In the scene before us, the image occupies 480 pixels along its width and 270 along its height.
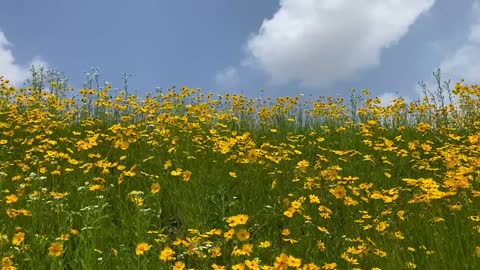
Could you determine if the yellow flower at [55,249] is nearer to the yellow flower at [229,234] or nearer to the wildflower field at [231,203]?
the wildflower field at [231,203]

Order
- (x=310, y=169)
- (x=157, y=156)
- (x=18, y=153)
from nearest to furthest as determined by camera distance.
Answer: (x=310, y=169)
(x=157, y=156)
(x=18, y=153)

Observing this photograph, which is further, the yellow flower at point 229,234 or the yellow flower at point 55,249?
the yellow flower at point 229,234

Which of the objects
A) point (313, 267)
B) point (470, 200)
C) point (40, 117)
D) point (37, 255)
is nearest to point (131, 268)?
point (37, 255)

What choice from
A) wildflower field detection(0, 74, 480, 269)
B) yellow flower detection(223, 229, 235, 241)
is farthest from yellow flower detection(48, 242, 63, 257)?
yellow flower detection(223, 229, 235, 241)

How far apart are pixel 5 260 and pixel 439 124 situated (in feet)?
27.7

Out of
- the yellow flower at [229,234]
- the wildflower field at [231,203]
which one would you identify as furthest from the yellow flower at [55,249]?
the yellow flower at [229,234]

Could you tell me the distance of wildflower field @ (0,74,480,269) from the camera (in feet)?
12.0

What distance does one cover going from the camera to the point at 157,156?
6.43 meters

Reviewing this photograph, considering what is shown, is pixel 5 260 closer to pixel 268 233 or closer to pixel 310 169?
pixel 268 233

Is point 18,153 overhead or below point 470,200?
overhead

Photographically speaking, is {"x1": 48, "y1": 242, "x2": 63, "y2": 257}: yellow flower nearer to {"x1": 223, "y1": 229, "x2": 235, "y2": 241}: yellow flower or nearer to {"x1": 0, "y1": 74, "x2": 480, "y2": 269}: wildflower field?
{"x1": 0, "y1": 74, "x2": 480, "y2": 269}: wildflower field

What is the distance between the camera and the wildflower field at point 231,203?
3664mm


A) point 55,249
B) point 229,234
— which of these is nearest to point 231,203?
point 229,234

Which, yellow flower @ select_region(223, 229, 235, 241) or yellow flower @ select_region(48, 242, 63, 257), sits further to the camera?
yellow flower @ select_region(223, 229, 235, 241)
